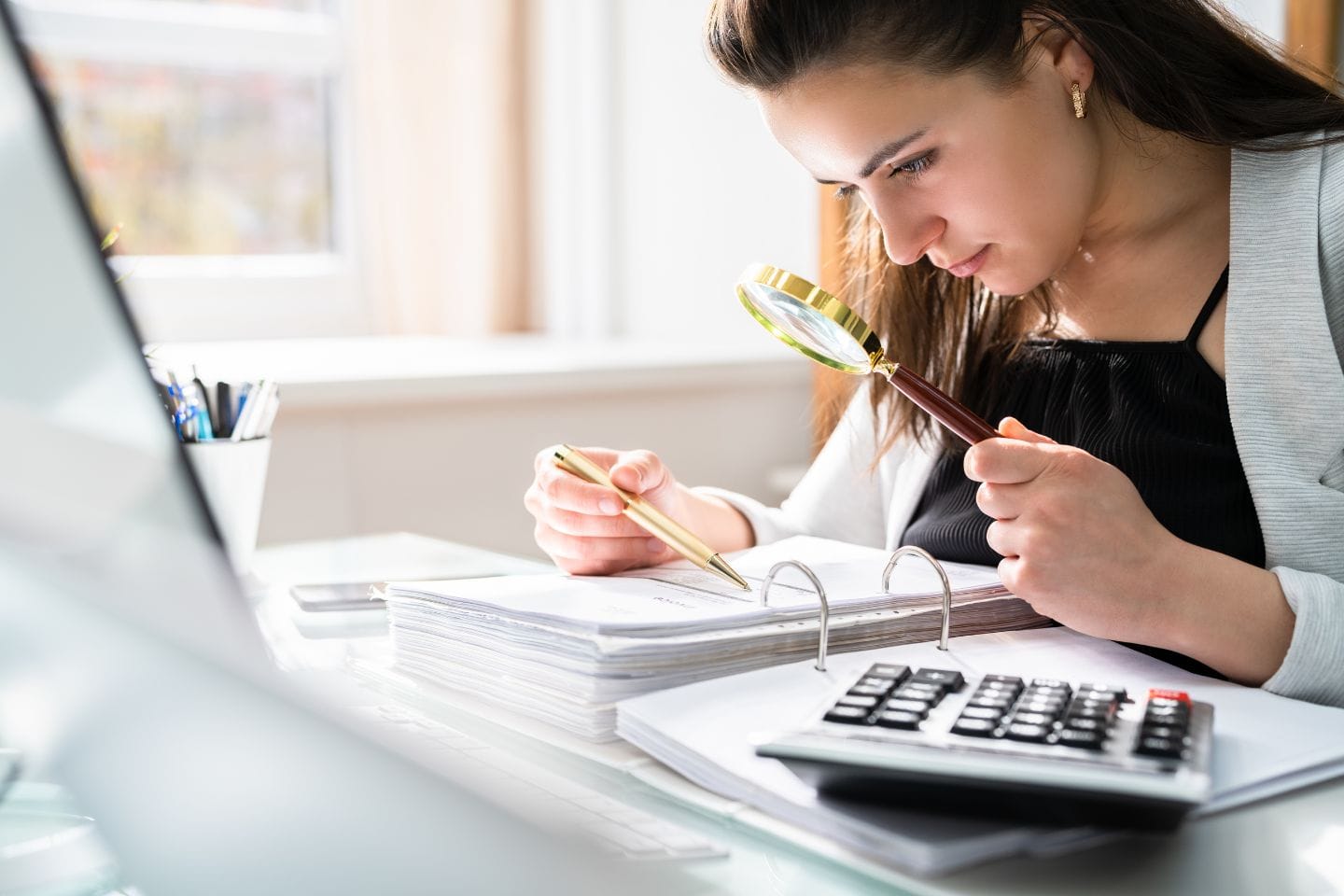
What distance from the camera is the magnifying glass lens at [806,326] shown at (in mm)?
915

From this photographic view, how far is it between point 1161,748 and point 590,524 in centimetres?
53

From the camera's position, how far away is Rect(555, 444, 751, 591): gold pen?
Answer: 0.87 m

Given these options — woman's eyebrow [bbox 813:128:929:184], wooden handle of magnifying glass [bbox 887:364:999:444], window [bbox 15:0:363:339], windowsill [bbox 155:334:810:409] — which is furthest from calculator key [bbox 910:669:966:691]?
window [bbox 15:0:363:339]

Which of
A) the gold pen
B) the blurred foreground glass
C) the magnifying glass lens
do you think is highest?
the blurred foreground glass

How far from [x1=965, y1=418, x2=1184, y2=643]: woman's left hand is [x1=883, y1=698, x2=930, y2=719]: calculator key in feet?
0.76

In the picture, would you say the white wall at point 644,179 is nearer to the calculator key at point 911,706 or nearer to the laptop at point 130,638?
the calculator key at point 911,706

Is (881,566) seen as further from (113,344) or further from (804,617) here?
(113,344)

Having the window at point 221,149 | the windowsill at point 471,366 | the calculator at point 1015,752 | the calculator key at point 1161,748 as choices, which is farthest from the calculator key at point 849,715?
the window at point 221,149

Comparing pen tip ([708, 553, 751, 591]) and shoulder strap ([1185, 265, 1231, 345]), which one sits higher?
shoulder strap ([1185, 265, 1231, 345])

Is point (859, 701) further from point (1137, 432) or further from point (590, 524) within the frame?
point (1137, 432)

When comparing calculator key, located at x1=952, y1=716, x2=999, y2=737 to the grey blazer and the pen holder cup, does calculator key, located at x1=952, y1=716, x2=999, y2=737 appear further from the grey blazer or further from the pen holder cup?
the pen holder cup

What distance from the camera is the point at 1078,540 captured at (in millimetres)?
751

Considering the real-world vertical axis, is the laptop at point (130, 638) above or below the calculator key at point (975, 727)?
above

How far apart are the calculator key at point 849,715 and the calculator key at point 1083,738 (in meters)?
0.08
